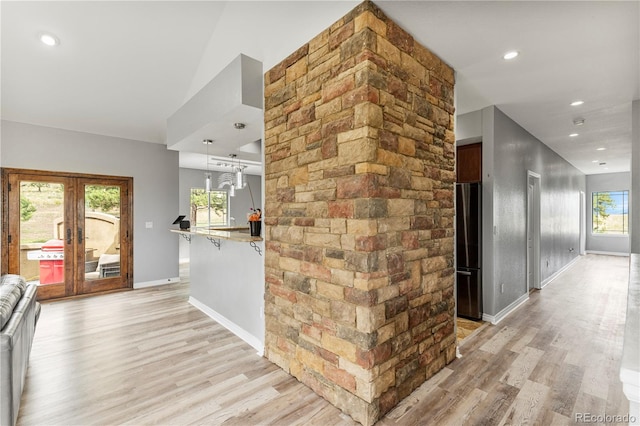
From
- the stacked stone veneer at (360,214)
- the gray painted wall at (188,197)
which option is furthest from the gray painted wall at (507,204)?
the gray painted wall at (188,197)

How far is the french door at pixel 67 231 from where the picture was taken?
443cm

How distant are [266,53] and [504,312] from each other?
13.8ft

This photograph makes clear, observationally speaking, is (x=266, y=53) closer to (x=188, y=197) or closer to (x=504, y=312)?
(x=504, y=312)

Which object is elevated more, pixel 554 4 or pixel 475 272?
pixel 554 4

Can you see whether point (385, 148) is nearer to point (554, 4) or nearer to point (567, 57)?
point (554, 4)

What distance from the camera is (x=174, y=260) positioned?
5949 mm

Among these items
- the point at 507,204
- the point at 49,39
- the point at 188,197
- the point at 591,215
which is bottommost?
the point at 591,215

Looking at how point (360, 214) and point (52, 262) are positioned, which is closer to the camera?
point (360, 214)

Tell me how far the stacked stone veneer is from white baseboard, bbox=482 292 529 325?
1277mm

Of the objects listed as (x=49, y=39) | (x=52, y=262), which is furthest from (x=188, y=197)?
(x=49, y=39)

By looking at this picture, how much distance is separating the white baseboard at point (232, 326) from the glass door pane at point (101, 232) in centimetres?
196

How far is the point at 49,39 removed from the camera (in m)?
3.28

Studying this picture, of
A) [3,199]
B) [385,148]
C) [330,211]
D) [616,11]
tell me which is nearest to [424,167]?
[385,148]

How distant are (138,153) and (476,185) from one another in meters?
5.62
